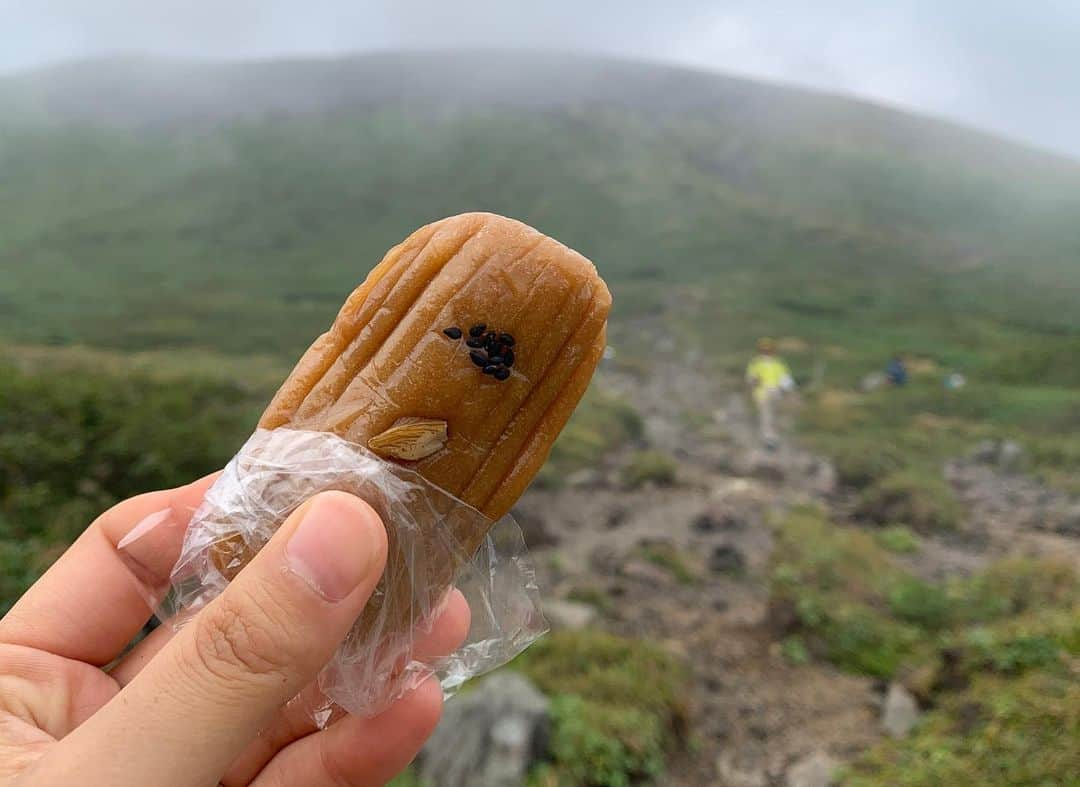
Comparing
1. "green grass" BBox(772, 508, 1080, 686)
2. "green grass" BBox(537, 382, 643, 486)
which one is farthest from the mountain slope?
"green grass" BBox(772, 508, 1080, 686)

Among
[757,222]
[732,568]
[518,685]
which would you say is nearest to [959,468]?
[732,568]

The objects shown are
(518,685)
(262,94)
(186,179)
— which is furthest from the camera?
(262,94)

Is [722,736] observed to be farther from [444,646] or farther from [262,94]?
[262,94]

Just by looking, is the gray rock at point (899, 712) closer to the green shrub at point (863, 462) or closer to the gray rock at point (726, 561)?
the gray rock at point (726, 561)

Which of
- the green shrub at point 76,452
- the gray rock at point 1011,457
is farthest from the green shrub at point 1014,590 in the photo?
the gray rock at point 1011,457

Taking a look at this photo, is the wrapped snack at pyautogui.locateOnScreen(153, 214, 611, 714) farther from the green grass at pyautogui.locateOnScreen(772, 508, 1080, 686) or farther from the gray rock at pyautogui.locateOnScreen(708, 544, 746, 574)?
the gray rock at pyautogui.locateOnScreen(708, 544, 746, 574)

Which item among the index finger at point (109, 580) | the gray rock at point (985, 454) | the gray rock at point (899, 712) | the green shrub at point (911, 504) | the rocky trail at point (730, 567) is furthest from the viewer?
the gray rock at point (985, 454)
